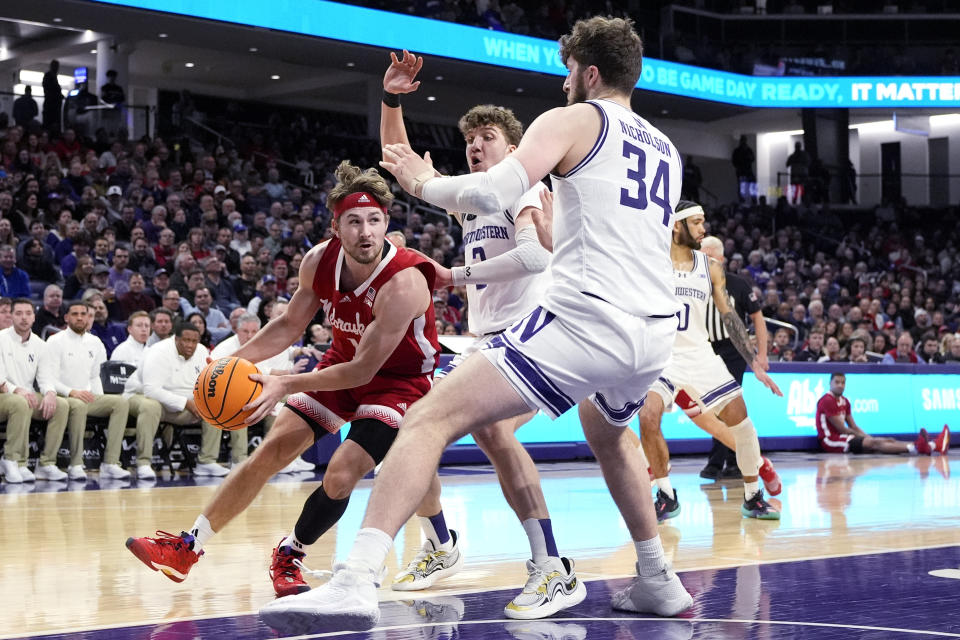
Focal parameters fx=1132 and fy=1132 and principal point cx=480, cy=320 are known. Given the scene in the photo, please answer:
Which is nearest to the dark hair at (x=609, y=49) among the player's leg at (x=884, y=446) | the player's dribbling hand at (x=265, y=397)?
the player's dribbling hand at (x=265, y=397)

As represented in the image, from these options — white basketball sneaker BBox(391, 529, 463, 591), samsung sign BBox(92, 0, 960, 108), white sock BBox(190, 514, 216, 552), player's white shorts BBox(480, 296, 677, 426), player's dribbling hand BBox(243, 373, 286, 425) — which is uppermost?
samsung sign BBox(92, 0, 960, 108)

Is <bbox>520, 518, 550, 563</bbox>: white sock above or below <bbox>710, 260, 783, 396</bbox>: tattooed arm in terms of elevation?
below

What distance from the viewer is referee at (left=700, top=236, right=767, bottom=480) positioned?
27.9ft

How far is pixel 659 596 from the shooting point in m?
4.08

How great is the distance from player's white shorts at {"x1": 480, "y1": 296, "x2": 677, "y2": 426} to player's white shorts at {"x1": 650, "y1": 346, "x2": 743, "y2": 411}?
373cm

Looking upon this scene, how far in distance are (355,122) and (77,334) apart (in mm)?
19199

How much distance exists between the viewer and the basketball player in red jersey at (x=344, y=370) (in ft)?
14.0

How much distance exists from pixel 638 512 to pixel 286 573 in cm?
140

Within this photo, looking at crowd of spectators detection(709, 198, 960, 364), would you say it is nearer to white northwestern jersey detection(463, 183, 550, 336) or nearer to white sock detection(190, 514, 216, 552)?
white northwestern jersey detection(463, 183, 550, 336)

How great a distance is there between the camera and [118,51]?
23.1 metres

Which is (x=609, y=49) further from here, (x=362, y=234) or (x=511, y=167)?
(x=362, y=234)

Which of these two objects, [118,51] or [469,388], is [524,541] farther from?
[118,51]

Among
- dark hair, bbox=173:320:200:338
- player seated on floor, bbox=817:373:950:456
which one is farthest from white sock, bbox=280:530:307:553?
player seated on floor, bbox=817:373:950:456

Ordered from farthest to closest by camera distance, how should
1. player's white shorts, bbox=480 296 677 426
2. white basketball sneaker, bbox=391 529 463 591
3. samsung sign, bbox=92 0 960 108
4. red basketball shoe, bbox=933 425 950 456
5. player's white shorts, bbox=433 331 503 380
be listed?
1. samsung sign, bbox=92 0 960 108
2. red basketball shoe, bbox=933 425 950 456
3. white basketball sneaker, bbox=391 529 463 591
4. player's white shorts, bbox=433 331 503 380
5. player's white shorts, bbox=480 296 677 426
